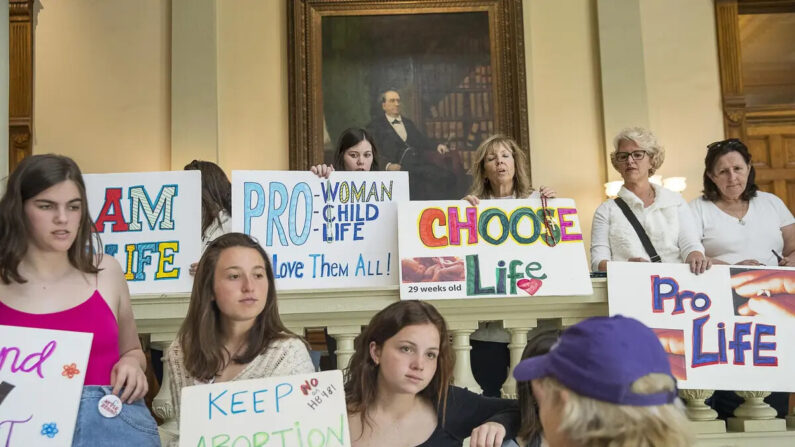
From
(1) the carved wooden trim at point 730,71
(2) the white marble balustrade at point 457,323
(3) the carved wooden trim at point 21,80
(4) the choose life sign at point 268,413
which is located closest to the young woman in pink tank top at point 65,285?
(4) the choose life sign at point 268,413

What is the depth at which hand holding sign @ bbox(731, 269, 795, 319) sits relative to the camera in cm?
362

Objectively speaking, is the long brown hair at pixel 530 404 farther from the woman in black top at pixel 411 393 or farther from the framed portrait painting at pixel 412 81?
the framed portrait painting at pixel 412 81

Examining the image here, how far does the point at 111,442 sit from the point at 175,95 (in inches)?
234

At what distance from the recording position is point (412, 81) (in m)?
8.32

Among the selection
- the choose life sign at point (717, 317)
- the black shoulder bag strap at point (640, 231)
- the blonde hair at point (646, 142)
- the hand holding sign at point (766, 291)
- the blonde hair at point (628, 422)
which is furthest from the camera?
the blonde hair at point (646, 142)

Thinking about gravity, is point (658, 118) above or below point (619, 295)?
above

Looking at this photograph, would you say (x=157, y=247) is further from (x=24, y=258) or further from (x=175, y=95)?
(x=175, y=95)

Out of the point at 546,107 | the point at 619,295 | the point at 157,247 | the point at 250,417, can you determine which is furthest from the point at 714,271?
the point at 546,107

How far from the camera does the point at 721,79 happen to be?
8508mm

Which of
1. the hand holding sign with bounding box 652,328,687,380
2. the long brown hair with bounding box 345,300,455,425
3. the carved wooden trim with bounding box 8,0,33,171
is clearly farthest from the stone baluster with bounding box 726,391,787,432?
the carved wooden trim with bounding box 8,0,33,171

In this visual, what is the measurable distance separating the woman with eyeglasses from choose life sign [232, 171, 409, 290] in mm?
1006

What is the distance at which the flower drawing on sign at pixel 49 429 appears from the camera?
255 cm

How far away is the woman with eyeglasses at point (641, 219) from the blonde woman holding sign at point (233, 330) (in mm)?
1713

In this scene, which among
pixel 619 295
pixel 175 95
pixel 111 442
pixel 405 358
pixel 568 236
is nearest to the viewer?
pixel 111 442
